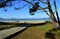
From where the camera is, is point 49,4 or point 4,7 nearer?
point 49,4

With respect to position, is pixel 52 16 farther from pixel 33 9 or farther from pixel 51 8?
pixel 33 9

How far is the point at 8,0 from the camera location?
28.3m

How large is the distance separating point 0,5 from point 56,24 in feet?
33.2

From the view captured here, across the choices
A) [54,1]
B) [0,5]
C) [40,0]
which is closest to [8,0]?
[0,5]

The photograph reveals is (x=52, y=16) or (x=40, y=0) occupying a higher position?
(x=40, y=0)

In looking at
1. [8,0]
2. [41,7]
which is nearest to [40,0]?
[41,7]

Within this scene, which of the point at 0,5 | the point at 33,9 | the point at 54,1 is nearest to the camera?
the point at 54,1

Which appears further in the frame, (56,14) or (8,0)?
(8,0)

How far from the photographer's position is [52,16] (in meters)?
25.7

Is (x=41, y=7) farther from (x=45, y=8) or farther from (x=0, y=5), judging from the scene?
(x=0, y=5)

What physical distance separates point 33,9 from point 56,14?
350 cm

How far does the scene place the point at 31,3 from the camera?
26.3 metres

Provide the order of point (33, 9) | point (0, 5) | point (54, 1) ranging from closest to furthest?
point (54, 1), point (33, 9), point (0, 5)

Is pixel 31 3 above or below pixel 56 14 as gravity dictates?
above
